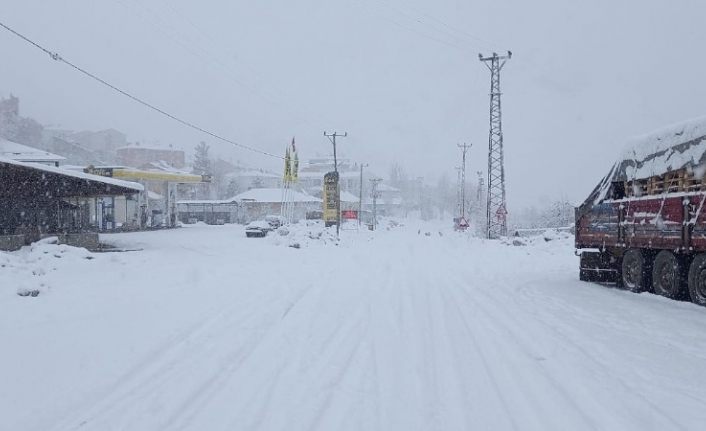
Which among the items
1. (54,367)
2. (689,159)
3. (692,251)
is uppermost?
(689,159)

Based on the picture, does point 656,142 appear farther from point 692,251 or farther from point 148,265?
point 148,265

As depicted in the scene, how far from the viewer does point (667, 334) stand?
7977 millimetres

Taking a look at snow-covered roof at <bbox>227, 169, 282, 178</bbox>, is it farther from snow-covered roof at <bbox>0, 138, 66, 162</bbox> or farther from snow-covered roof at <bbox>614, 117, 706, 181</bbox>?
snow-covered roof at <bbox>614, 117, 706, 181</bbox>

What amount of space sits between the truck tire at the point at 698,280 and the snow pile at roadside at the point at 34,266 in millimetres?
12479

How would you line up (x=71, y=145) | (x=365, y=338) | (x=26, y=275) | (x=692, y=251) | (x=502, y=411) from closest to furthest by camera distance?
(x=502, y=411)
(x=365, y=338)
(x=692, y=251)
(x=26, y=275)
(x=71, y=145)

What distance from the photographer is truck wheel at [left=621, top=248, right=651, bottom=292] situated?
12.7m

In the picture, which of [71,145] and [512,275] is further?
[71,145]

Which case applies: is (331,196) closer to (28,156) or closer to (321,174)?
(28,156)

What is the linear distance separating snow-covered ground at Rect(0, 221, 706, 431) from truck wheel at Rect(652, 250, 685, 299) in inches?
12.6

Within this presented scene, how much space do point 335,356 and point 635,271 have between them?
955cm

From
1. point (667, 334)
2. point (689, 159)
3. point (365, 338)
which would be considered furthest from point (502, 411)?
point (689, 159)

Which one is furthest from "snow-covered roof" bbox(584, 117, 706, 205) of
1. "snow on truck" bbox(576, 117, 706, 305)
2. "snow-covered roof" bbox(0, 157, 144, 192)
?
"snow-covered roof" bbox(0, 157, 144, 192)

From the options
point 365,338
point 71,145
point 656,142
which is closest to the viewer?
point 365,338

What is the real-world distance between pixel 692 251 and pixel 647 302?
136 cm
